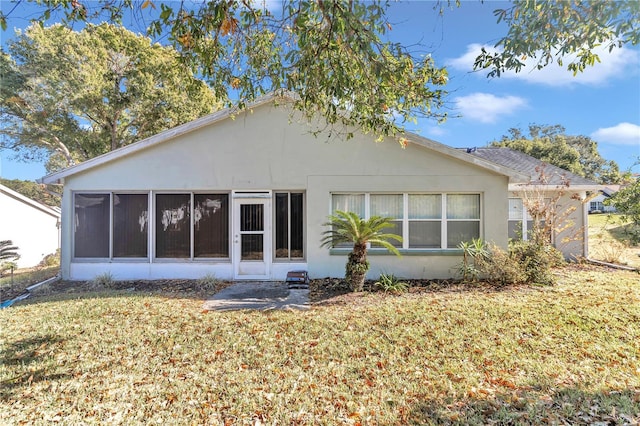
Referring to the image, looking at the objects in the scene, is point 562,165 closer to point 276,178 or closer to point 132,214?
point 276,178

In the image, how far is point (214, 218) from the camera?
372 inches

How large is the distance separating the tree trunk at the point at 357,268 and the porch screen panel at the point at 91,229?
7464 mm

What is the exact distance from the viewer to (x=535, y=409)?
127 inches

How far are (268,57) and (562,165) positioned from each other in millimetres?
27570

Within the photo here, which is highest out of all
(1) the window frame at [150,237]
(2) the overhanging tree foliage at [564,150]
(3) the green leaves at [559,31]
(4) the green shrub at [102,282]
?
(2) the overhanging tree foliage at [564,150]

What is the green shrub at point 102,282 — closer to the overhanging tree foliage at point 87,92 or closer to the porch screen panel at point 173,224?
the porch screen panel at point 173,224

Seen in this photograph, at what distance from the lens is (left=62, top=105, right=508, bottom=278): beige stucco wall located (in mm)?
9117

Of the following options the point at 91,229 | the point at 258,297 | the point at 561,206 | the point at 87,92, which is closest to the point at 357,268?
the point at 258,297

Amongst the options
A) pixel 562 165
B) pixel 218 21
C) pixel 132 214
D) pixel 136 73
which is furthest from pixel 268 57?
pixel 562 165

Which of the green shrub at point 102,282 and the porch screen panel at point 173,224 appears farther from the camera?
the porch screen panel at point 173,224

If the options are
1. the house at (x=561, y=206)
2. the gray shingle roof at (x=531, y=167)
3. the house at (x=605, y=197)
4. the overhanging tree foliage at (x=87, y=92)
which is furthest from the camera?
the overhanging tree foliage at (x=87, y=92)

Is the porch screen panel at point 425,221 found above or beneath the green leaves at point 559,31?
beneath

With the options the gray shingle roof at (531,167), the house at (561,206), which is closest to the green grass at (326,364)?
the house at (561,206)

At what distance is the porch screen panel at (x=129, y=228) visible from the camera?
30.7 ft
